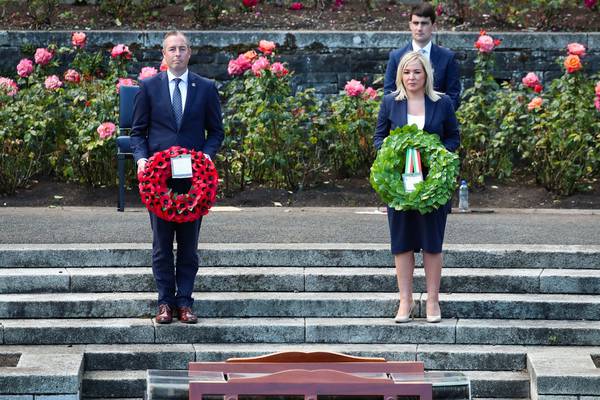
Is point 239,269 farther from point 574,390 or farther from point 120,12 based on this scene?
→ point 120,12

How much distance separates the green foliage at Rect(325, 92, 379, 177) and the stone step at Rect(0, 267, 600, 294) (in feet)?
11.2

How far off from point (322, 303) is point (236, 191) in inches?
139

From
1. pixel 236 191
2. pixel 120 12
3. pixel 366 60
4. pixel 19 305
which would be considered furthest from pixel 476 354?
pixel 120 12

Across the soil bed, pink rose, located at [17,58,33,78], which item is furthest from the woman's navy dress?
the soil bed

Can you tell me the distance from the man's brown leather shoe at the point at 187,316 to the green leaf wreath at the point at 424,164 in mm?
1472

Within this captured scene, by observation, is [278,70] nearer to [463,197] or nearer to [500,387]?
[463,197]

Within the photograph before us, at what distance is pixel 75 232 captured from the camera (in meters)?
10.9

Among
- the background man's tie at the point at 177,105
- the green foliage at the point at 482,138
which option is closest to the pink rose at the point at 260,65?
the green foliage at the point at 482,138

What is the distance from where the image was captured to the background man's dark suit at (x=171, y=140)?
916 centimetres

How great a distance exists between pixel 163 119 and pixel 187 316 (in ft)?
4.27

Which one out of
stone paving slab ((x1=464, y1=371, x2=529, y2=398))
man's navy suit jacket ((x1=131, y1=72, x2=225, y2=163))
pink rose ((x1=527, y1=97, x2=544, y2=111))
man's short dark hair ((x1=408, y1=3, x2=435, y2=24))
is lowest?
stone paving slab ((x1=464, y1=371, x2=529, y2=398))

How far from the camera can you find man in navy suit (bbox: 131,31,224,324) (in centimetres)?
916

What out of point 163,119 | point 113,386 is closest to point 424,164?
point 163,119

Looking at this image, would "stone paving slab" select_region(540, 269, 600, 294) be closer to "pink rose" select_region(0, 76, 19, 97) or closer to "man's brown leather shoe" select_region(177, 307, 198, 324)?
"man's brown leather shoe" select_region(177, 307, 198, 324)
